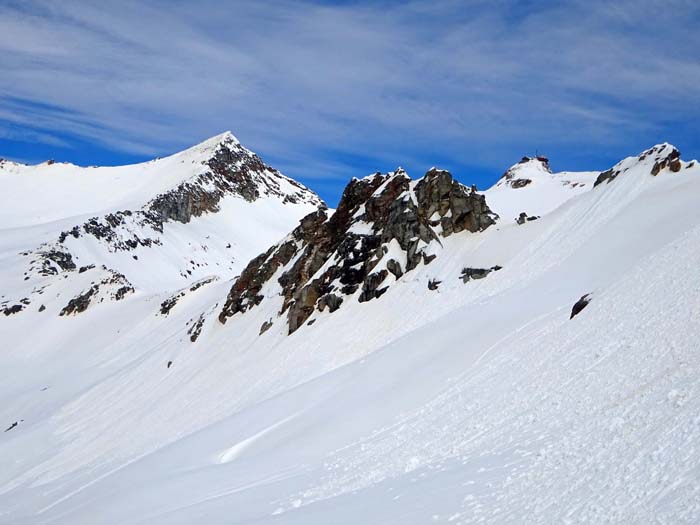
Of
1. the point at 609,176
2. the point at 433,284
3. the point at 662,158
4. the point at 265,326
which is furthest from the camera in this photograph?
the point at 265,326

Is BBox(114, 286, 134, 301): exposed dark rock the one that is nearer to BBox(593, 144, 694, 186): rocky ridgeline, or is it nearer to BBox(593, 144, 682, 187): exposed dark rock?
BBox(593, 144, 694, 186): rocky ridgeline

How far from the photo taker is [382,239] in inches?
1784

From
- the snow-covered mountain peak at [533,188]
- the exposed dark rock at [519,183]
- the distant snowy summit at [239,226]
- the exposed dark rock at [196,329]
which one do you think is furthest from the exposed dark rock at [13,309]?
the exposed dark rock at [519,183]

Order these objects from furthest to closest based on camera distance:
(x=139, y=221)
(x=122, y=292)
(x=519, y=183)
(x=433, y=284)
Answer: (x=139, y=221) → (x=519, y=183) → (x=122, y=292) → (x=433, y=284)

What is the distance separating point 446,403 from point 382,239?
26.9m

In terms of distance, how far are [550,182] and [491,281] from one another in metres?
72.7

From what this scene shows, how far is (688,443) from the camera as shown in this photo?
9789 mm

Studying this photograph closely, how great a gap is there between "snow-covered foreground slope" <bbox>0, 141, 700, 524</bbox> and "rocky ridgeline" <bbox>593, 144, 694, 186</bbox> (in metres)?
0.17

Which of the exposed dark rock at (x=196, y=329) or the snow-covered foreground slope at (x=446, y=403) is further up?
the exposed dark rock at (x=196, y=329)

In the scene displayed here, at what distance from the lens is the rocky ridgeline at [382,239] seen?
43219 millimetres

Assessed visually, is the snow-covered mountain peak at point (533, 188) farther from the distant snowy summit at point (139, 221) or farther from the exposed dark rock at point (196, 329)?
the distant snowy summit at point (139, 221)

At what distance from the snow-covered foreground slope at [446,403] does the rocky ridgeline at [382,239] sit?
4.10 ft

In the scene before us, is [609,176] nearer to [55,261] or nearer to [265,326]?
[265,326]

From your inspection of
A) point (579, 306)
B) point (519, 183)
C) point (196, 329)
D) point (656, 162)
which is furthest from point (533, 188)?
point (579, 306)
